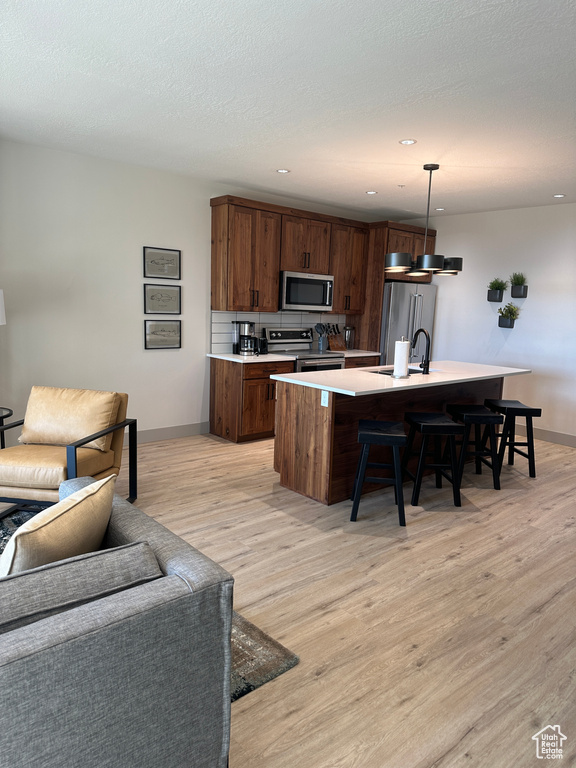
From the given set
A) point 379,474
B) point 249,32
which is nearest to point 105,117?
Answer: point 249,32

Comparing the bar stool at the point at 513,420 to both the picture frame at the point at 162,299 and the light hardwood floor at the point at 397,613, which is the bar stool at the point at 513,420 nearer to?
the light hardwood floor at the point at 397,613

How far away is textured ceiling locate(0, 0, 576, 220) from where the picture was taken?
7.17 feet

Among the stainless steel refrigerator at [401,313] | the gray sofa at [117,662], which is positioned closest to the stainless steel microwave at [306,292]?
the stainless steel refrigerator at [401,313]

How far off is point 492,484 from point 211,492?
2362 millimetres

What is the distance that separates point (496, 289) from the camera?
20.3 feet

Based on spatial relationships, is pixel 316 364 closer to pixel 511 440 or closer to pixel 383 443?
pixel 511 440

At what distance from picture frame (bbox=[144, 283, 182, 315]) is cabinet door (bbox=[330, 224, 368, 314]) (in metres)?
2.04

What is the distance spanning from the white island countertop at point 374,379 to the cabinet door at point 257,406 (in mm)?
1176

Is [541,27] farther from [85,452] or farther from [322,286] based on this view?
[322,286]

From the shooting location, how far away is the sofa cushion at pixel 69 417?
3.41 meters

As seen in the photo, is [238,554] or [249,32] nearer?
[249,32]

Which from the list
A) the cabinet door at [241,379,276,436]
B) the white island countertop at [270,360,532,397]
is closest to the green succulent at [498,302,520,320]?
the white island countertop at [270,360,532,397]

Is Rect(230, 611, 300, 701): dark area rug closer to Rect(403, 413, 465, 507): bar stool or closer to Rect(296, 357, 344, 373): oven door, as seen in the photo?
Rect(403, 413, 465, 507): bar stool

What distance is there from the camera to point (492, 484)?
4418 millimetres
